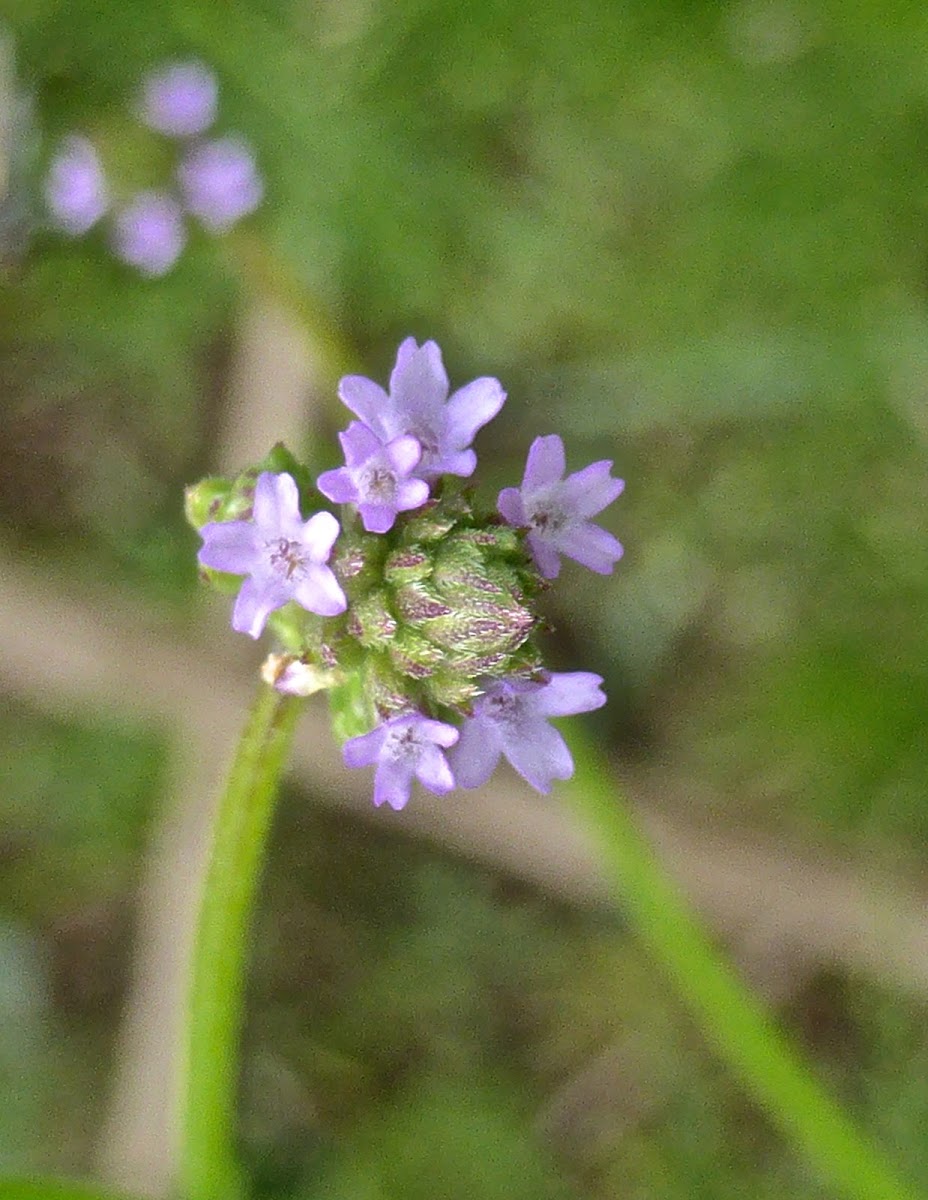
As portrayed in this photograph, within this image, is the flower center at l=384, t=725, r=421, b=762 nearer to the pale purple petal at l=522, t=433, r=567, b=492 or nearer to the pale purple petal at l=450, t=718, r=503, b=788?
the pale purple petal at l=450, t=718, r=503, b=788

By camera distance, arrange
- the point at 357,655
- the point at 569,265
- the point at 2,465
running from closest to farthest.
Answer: the point at 357,655
the point at 569,265
the point at 2,465

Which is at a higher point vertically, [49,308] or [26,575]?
[49,308]

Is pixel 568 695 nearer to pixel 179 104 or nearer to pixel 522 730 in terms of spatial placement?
pixel 522 730

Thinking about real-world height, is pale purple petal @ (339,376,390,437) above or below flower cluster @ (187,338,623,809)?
above

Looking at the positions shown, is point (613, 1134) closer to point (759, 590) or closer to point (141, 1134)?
point (141, 1134)

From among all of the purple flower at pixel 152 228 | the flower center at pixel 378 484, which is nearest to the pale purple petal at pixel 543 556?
the flower center at pixel 378 484

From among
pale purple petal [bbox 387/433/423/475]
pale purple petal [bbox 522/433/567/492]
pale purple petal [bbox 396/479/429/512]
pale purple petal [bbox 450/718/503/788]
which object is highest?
pale purple petal [bbox 522/433/567/492]

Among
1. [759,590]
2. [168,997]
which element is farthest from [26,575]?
[759,590]

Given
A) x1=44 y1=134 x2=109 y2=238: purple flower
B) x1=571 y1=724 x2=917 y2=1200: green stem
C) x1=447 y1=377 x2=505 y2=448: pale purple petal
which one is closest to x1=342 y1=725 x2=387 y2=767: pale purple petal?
x1=447 y1=377 x2=505 y2=448: pale purple petal
